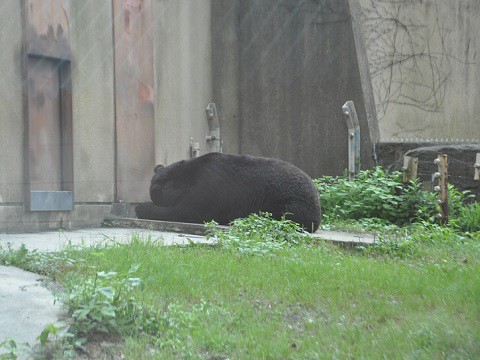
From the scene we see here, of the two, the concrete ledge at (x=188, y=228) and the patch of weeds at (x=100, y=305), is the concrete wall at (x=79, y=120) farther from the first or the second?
the patch of weeds at (x=100, y=305)

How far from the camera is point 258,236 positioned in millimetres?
6066

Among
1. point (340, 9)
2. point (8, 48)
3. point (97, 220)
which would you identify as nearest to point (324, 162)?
point (340, 9)

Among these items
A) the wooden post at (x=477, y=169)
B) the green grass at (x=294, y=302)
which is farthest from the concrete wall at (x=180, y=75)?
the green grass at (x=294, y=302)

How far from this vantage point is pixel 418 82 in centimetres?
1380

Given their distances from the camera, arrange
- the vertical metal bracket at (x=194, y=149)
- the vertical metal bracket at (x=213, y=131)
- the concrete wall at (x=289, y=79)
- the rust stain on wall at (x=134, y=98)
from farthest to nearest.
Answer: the vertical metal bracket at (x=213, y=131) → the concrete wall at (x=289, y=79) → the vertical metal bracket at (x=194, y=149) → the rust stain on wall at (x=134, y=98)

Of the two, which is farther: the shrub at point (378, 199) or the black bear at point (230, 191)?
the shrub at point (378, 199)

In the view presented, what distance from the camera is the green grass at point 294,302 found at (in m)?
3.12

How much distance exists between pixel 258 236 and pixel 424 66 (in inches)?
360

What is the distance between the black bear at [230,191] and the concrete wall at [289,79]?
304cm

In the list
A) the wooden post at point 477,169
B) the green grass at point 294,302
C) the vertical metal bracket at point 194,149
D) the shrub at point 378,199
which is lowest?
the green grass at point 294,302

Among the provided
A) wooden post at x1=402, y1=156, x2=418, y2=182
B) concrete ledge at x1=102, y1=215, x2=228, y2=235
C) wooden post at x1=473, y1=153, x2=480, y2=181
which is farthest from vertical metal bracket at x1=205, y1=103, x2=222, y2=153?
wooden post at x1=473, y1=153, x2=480, y2=181

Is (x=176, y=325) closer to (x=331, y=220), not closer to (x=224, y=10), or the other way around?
(x=331, y=220)

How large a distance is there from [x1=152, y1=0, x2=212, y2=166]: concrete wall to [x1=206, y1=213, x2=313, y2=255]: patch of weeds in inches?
125

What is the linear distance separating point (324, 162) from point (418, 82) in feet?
14.0
